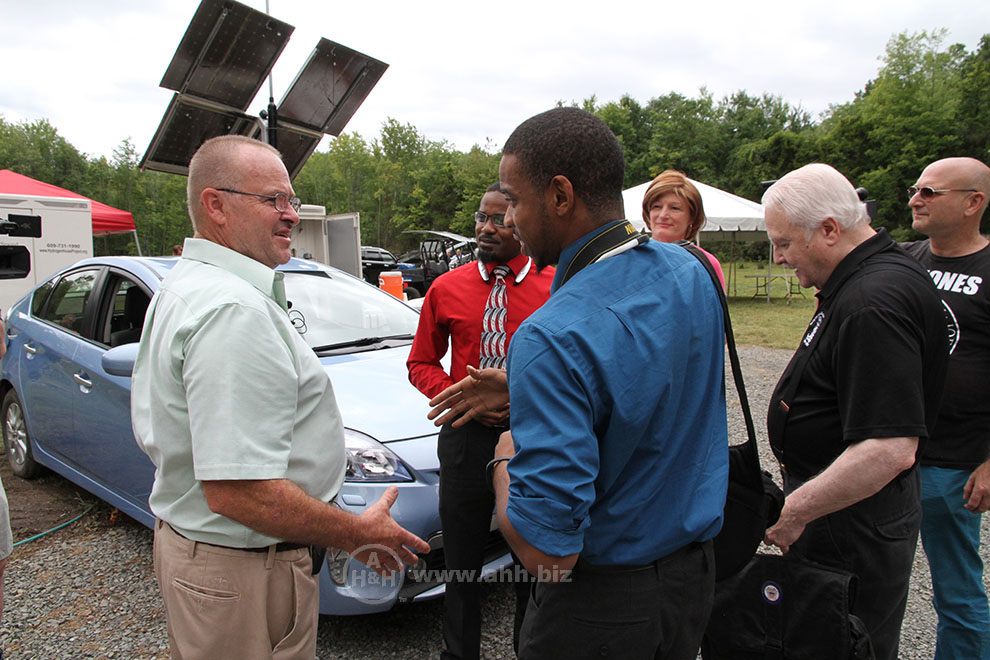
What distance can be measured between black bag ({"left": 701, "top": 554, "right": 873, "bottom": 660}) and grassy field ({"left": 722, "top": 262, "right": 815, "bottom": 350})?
298 inches

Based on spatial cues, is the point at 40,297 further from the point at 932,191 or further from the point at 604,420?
the point at 932,191

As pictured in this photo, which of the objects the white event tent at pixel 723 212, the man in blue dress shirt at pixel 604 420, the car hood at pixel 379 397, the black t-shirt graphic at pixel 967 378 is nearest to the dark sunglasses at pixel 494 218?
the car hood at pixel 379 397

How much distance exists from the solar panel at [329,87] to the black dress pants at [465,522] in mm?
5162

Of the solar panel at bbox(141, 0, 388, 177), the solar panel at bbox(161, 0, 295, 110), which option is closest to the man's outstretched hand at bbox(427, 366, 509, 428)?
the solar panel at bbox(141, 0, 388, 177)

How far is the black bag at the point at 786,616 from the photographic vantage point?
5.73 feet

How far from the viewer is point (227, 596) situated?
1.55 metres

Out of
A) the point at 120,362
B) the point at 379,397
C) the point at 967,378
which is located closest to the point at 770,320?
the point at 967,378

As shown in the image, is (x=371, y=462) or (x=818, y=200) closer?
(x=818, y=200)

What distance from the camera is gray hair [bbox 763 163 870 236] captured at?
6.36 feet

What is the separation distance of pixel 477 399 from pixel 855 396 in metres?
1.07

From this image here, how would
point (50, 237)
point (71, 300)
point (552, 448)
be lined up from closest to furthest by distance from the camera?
point (552, 448), point (71, 300), point (50, 237)

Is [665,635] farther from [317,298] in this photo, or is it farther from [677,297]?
[317,298]

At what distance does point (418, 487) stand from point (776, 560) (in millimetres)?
1459

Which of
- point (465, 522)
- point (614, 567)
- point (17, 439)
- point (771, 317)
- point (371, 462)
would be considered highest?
point (614, 567)
